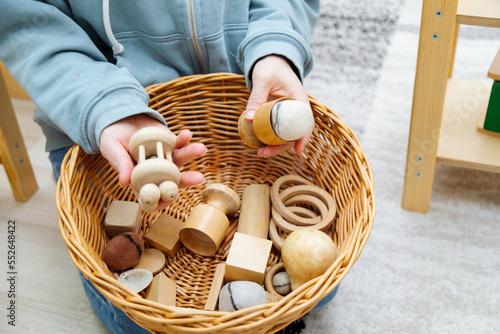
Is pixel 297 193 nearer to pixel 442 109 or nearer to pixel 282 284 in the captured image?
pixel 282 284

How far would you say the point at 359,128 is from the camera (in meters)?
1.23

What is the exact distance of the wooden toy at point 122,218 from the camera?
2.49ft

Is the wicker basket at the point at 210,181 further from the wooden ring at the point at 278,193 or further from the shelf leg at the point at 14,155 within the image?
the shelf leg at the point at 14,155

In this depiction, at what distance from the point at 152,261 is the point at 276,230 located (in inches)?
8.3

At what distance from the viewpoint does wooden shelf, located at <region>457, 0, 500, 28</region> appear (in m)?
0.79

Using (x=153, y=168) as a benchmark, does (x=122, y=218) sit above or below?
below

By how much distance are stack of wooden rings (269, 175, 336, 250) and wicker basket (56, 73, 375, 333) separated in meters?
0.02

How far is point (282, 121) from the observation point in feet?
2.27

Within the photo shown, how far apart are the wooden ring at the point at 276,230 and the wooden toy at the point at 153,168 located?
8.9 inches

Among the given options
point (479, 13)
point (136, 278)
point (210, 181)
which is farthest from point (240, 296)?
point (479, 13)

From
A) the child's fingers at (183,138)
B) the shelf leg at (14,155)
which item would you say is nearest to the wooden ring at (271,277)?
the child's fingers at (183,138)

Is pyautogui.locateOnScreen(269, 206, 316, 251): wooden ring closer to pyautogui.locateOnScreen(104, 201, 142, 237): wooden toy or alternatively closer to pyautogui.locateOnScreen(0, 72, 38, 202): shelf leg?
pyautogui.locateOnScreen(104, 201, 142, 237): wooden toy

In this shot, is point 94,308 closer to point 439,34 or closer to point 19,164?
point 19,164

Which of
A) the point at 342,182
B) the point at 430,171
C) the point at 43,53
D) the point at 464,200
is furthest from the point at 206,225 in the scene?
the point at 464,200
